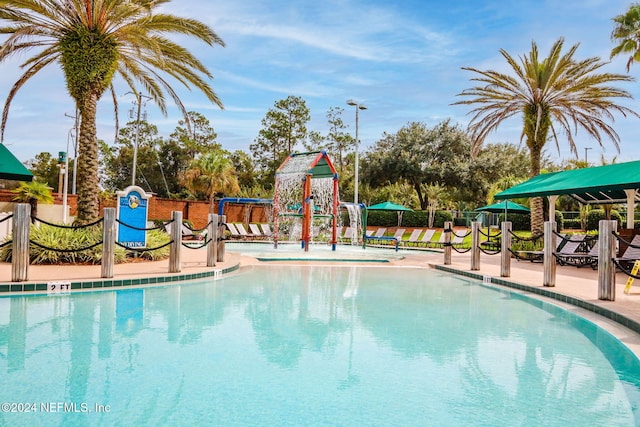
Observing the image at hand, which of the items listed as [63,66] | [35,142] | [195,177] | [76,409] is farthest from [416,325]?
[35,142]

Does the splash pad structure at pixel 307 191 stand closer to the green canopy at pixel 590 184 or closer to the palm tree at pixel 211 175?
the green canopy at pixel 590 184

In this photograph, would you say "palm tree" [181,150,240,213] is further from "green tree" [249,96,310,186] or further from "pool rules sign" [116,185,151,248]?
"pool rules sign" [116,185,151,248]

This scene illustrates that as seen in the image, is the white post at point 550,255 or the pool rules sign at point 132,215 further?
the pool rules sign at point 132,215

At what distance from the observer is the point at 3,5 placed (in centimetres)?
1126

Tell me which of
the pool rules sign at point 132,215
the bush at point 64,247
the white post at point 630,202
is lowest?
the bush at point 64,247

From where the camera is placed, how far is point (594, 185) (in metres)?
13.4

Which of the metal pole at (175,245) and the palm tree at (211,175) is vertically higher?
the palm tree at (211,175)

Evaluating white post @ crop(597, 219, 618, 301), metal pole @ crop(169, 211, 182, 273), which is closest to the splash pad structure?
metal pole @ crop(169, 211, 182, 273)

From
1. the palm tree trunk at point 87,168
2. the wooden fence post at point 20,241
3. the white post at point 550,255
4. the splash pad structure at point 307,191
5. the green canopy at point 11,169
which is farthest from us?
the splash pad structure at point 307,191

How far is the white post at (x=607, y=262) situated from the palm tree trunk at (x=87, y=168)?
35.0ft

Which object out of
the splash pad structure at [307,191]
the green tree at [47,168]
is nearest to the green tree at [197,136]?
the green tree at [47,168]

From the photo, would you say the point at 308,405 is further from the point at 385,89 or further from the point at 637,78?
the point at 385,89

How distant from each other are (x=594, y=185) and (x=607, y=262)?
255 inches

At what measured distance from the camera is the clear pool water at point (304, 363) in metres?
3.45
